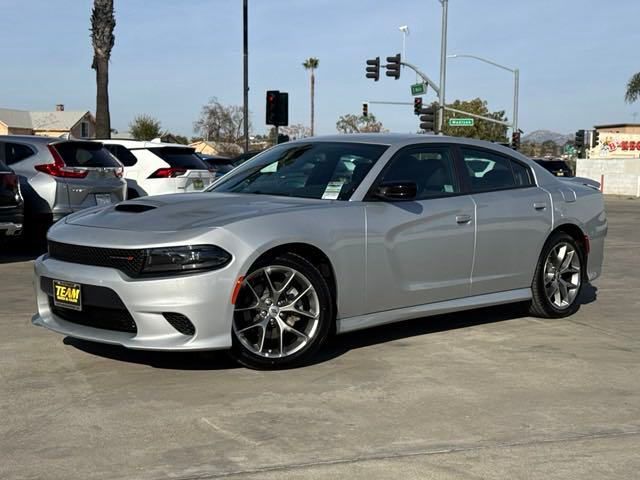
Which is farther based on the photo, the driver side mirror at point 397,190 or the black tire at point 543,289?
the black tire at point 543,289

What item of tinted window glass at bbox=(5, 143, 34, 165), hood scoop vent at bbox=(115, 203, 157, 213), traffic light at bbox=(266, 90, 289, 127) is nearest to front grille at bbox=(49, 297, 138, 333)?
hood scoop vent at bbox=(115, 203, 157, 213)

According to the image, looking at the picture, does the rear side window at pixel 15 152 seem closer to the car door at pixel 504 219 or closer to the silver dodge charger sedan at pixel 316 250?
the silver dodge charger sedan at pixel 316 250

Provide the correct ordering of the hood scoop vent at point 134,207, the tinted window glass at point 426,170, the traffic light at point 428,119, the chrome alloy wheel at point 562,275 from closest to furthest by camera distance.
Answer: the hood scoop vent at point 134,207, the tinted window glass at point 426,170, the chrome alloy wheel at point 562,275, the traffic light at point 428,119

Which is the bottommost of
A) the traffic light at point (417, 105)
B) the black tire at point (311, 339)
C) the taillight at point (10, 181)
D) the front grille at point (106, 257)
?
the black tire at point (311, 339)

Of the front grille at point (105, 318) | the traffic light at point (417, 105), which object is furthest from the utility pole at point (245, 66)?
the front grille at point (105, 318)

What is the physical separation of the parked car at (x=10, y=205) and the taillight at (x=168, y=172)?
3513 millimetres

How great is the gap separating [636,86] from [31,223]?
4692cm

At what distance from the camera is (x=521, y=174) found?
723 centimetres

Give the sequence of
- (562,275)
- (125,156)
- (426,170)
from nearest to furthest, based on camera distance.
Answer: (426,170), (562,275), (125,156)

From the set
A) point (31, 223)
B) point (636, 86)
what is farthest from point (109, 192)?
Result: point (636, 86)

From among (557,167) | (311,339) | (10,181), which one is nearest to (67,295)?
(311,339)

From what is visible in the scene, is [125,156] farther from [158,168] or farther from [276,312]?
[276,312]

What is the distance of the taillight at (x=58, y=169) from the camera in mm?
11117

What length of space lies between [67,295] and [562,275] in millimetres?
4225
